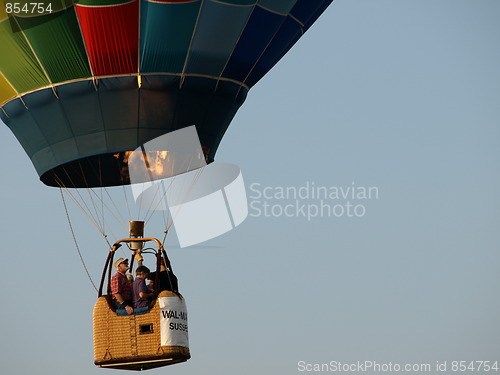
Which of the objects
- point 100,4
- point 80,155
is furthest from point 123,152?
point 100,4

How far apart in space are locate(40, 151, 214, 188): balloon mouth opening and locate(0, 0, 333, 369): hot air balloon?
1.3 inches

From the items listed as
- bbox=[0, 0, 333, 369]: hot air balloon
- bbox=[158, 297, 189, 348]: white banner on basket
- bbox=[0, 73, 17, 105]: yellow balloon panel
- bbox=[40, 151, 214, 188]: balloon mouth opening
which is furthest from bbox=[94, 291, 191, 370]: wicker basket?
bbox=[0, 73, 17, 105]: yellow balloon panel

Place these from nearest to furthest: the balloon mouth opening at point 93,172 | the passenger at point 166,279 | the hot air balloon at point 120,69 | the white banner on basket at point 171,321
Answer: the white banner on basket at point 171,321, the passenger at point 166,279, the hot air balloon at point 120,69, the balloon mouth opening at point 93,172

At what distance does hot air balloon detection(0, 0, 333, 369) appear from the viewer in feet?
62.0

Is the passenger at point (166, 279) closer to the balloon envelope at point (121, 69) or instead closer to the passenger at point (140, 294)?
the passenger at point (140, 294)

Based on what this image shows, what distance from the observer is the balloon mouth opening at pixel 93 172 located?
1950 centimetres

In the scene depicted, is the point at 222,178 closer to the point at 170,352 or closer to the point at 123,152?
A: the point at 123,152

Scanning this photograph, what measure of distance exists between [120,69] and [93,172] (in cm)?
158

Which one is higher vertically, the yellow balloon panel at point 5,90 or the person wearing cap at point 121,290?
the yellow balloon panel at point 5,90

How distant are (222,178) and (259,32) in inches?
103

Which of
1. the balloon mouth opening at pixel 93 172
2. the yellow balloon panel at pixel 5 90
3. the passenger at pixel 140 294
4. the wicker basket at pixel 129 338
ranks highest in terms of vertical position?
the yellow balloon panel at pixel 5 90

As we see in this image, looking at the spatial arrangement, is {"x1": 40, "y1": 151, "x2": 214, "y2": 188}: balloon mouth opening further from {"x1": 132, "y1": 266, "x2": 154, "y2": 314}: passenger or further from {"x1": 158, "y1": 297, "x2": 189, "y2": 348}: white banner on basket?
{"x1": 158, "y1": 297, "x2": 189, "y2": 348}: white banner on basket

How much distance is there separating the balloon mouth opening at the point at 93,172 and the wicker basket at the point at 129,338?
2.07m

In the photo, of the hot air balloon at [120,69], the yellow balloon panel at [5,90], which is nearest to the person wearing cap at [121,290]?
the hot air balloon at [120,69]
